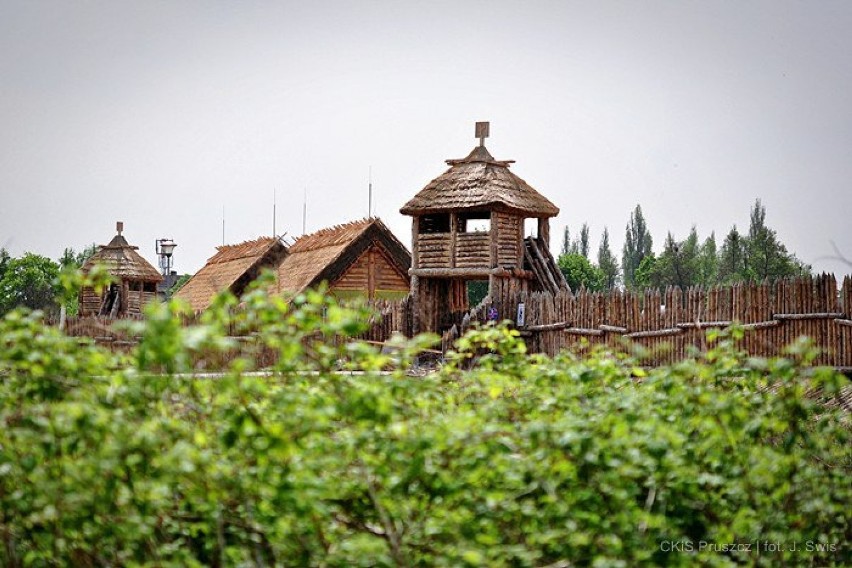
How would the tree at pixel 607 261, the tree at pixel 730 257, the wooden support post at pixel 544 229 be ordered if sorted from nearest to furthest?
the wooden support post at pixel 544 229, the tree at pixel 730 257, the tree at pixel 607 261

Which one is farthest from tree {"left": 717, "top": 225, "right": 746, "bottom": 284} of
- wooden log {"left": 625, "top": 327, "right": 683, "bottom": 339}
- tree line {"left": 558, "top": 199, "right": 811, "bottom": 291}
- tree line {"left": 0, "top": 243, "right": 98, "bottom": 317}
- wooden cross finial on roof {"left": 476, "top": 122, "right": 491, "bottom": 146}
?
wooden log {"left": 625, "top": 327, "right": 683, "bottom": 339}

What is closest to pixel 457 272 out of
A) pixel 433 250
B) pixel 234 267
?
pixel 433 250

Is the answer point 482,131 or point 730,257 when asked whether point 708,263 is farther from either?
point 482,131

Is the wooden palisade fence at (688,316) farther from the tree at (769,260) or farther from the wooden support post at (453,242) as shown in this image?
the tree at (769,260)

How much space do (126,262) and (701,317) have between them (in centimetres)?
2697

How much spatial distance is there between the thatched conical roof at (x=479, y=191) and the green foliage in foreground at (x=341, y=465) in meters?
17.9

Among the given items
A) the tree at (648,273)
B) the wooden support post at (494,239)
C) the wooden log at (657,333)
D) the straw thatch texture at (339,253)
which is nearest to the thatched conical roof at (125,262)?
the straw thatch texture at (339,253)

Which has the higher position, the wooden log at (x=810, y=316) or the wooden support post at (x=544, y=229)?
the wooden support post at (x=544, y=229)

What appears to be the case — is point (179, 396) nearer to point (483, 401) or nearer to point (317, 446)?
point (317, 446)

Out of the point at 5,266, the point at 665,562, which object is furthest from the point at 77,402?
the point at 5,266

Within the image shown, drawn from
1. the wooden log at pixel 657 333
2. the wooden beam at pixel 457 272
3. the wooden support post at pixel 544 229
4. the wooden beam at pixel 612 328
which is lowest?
the wooden log at pixel 657 333

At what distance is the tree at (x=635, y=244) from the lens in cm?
8688

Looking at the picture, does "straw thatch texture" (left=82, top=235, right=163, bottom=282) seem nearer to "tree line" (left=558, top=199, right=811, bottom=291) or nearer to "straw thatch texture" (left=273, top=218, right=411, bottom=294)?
"straw thatch texture" (left=273, top=218, right=411, bottom=294)

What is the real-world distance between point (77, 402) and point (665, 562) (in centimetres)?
286
